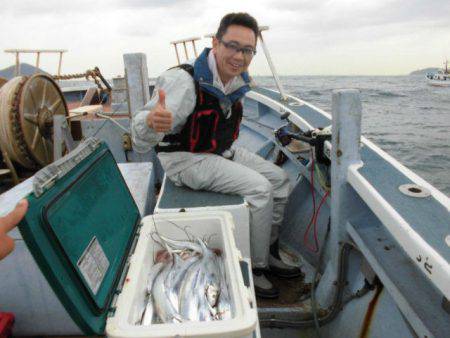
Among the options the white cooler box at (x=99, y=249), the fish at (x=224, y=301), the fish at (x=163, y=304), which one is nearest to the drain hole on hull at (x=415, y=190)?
the white cooler box at (x=99, y=249)

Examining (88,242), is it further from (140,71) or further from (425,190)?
(140,71)

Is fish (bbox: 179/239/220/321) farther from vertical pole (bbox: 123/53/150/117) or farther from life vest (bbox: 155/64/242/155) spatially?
Result: vertical pole (bbox: 123/53/150/117)

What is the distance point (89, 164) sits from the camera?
1.97 m

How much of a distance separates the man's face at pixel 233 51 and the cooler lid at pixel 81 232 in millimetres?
1090

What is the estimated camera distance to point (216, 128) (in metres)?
2.79

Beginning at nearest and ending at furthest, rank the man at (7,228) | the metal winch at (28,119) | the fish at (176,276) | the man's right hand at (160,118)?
the man at (7,228), the fish at (176,276), the man's right hand at (160,118), the metal winch at (28,119)

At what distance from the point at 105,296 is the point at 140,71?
3483mm

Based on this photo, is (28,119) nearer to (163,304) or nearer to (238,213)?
(238,213)

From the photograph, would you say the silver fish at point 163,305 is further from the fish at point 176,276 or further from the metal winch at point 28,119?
the metal winch at point 28,119

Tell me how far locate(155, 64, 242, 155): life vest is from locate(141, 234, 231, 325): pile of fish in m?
0.88

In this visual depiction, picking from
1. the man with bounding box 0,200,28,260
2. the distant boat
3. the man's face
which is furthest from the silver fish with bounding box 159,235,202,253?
the distant boat

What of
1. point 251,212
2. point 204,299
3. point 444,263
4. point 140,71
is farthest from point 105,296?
point 140,71

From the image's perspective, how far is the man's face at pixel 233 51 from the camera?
251 cm

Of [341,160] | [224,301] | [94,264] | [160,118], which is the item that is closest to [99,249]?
[94,264]
